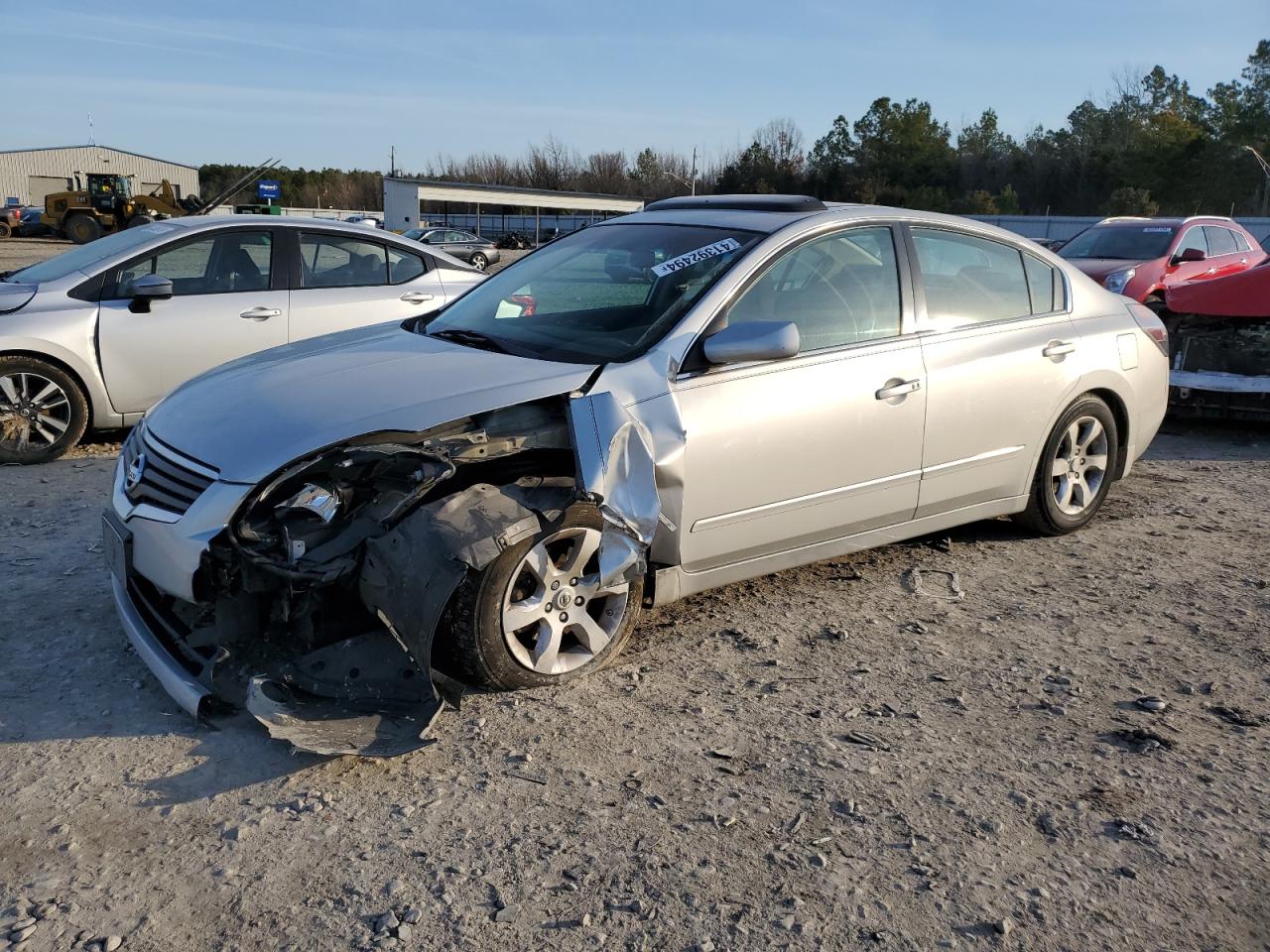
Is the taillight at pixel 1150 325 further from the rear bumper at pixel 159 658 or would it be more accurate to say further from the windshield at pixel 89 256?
the windshield at pixel 89 256

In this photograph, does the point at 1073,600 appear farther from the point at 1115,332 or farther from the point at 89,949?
Result: the point at 89,949

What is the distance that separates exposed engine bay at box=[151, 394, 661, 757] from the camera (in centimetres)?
329

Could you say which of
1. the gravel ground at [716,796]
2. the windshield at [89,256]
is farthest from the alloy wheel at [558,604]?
the windshield at [89,256]

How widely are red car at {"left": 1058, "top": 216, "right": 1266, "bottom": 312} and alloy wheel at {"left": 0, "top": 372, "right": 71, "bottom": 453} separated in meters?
10.1

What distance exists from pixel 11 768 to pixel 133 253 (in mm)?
4658

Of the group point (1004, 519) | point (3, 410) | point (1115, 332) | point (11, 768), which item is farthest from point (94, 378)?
point (1115, 332)

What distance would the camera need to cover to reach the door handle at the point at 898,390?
442 centimetres

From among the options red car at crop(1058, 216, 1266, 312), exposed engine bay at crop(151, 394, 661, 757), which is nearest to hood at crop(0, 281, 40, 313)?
exposed engine bay at crop(151, 394, 661, 757)

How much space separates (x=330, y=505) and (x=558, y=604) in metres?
0.83

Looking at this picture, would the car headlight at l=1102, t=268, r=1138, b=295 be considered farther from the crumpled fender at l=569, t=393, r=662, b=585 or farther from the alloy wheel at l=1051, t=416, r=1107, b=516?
the crumpled fender at l=569, t=393, r=662, b=585

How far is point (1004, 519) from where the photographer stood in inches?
232

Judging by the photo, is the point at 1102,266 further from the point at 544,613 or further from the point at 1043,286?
the point at 544,613

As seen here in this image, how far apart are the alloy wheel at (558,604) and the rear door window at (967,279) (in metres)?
2.02

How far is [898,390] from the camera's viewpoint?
4.47m
